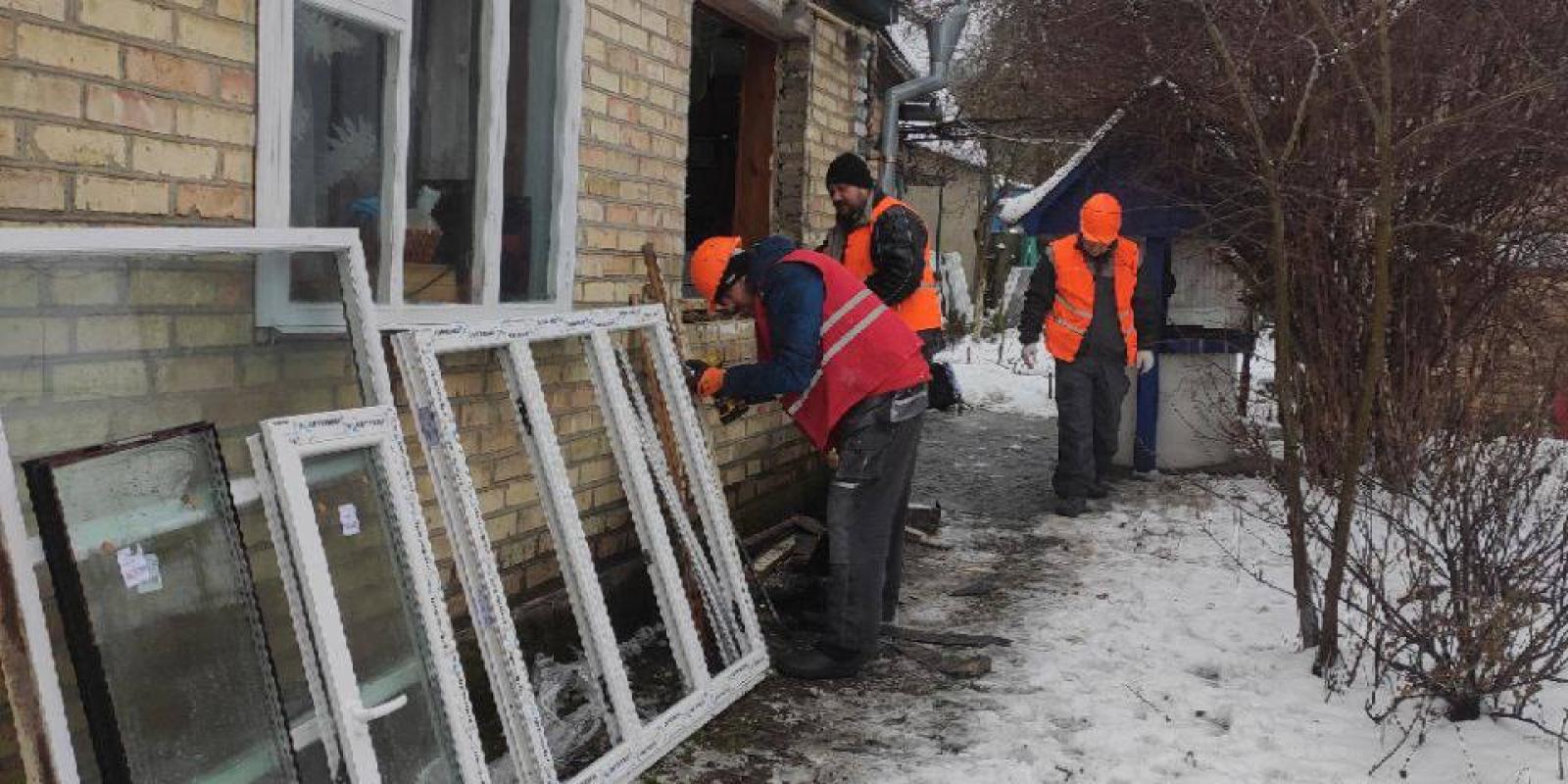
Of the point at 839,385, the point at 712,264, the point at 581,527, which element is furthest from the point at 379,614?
the point at 839,385

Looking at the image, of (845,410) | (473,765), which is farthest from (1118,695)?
(473,765)

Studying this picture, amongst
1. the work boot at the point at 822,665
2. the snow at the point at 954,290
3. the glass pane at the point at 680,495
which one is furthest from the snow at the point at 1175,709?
the snow at the point at 954,290

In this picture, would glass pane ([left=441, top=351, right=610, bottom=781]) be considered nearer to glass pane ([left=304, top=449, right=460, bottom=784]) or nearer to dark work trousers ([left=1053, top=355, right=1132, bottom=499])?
glass pane ([left=304, top=449, right=460, bottom=784])

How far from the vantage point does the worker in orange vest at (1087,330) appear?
714 centimetres

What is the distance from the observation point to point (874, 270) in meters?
5.38

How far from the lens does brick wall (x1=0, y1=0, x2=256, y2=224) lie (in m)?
2.28

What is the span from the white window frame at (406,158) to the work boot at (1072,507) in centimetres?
396

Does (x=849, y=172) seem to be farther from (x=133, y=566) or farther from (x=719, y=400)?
(x=133, y=566)

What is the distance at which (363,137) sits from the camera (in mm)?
3164

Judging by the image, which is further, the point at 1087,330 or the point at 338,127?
the point at 1087,330

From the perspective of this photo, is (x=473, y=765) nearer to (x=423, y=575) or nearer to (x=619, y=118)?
(x=423, y=575)

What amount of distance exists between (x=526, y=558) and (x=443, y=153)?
1336 millimetres

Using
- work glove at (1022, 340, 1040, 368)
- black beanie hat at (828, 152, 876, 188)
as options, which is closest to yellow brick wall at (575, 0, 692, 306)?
black beanie hat at (828, 152, 876, 188)

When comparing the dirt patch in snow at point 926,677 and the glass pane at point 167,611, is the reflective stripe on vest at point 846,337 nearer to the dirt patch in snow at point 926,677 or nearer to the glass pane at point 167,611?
the dirt patch in snow at point 926,677
